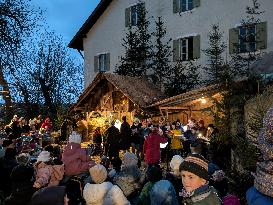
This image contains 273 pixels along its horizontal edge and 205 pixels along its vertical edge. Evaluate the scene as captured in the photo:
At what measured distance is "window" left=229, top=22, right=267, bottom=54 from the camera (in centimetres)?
2028

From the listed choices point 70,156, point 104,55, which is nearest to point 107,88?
point 104,55

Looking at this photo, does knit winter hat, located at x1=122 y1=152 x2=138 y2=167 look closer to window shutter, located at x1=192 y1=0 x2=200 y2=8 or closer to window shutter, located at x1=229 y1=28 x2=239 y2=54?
window shutter, located at x1=229 y1=28 x2=239 y2=54

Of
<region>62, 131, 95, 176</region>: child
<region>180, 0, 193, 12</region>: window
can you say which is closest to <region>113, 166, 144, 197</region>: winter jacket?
<region>62, 131, 95, 176</region>: child

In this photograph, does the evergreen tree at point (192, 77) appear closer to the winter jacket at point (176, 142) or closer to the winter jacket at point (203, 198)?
the winter jacket at point (176, 142)

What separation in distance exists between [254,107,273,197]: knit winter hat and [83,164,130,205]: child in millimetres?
2931

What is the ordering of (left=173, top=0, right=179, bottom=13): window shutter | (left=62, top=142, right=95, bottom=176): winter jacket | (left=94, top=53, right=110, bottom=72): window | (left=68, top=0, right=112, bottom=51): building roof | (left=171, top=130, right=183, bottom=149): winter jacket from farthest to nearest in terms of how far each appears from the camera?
1. (left=94, top=53, right=110, bottom=72): window
2. (left=68, top=0, right=112, bottom=51): building roof
3. (left=173, top=0, right=179, bottom=13): window shutter
4. (left=171, top=130, right=183, bottom=149): winter jacket
5. (left=62, top=142, right=95, bottom=176): winter jacket

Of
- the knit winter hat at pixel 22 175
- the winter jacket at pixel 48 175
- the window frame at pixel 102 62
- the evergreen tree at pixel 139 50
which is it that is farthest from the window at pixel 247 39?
the knit winter hat at pixel 22 175

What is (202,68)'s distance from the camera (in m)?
22.5

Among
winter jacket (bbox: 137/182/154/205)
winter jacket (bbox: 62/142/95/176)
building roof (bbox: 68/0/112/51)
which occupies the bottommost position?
winter jacket (bbox: 137/182/154/205)

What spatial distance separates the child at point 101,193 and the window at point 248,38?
16.2 m

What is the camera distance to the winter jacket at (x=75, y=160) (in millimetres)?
7320

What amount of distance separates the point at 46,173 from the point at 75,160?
69.1 inches

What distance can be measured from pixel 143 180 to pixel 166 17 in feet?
62.2

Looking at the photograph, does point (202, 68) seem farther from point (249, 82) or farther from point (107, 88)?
point (249, 82)
